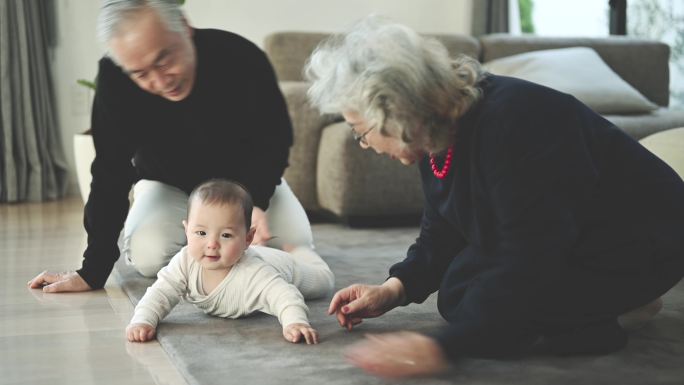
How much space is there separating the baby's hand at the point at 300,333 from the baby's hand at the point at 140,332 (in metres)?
0.30

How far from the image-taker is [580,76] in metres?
3.97

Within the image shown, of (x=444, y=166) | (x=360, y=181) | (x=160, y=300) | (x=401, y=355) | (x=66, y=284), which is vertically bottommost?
(x=360, y=181)

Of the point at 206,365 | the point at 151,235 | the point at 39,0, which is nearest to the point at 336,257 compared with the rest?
the point at 151,235

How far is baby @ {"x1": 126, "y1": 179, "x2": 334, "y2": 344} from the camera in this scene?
6.15 ft

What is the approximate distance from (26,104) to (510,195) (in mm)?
3575

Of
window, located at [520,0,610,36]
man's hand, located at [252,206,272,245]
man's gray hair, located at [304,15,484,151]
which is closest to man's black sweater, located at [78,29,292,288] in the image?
man's hand, located at [252,206,272,245]

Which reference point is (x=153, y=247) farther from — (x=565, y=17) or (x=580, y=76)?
(x=565, y=17)

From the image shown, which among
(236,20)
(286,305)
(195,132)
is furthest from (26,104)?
(286,305)

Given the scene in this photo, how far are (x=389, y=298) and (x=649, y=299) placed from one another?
51cm

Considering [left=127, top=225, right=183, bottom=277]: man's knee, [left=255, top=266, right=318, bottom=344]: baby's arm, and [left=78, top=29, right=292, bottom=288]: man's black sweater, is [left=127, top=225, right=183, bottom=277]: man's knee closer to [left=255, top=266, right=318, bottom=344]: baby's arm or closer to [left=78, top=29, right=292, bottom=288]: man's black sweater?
[left=78, top=29, right=292, bottom=288]: man's black sweater

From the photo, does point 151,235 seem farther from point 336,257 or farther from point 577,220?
point 577,220

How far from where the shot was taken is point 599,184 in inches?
64.4

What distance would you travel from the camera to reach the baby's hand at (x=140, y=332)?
1848mm

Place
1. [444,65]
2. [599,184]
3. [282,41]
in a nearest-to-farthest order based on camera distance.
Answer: [444,65] → [599,184] → [282,41]
